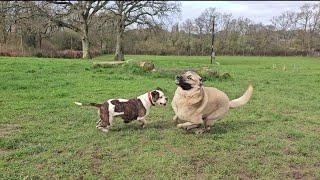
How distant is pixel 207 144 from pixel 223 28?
78731mm

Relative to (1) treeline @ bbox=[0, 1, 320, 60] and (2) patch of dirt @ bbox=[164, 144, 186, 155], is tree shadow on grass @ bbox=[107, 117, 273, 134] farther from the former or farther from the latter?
(1) treeline @ bbox=[0, 1, 320, 60]

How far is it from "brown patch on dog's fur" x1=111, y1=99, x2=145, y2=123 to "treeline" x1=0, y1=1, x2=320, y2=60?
2859 cm

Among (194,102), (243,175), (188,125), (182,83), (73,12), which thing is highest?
(73,12)

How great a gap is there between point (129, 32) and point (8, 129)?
145 ft

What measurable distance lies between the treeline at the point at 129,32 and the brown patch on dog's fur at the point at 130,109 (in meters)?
28.6

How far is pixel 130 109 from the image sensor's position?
24.4 feet

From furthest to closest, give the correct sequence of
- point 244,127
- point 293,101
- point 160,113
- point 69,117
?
point 293,101
point 160,113
point 69,117
point 244,127

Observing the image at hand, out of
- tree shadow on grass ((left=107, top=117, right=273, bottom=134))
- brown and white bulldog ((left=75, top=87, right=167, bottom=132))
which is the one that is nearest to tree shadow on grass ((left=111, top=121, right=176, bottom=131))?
tree shadow on grass ((left=107, top=117, right=273, bottom=134))

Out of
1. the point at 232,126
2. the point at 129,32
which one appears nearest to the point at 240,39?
the point at 129,32

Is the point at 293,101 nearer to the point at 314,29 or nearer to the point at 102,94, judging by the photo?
the point at 102,94

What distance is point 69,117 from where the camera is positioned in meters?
8.88

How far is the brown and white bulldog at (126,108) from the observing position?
7.29m

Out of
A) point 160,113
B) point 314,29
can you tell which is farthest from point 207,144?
point 314,29

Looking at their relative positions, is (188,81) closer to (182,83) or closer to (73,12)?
(182,83)
